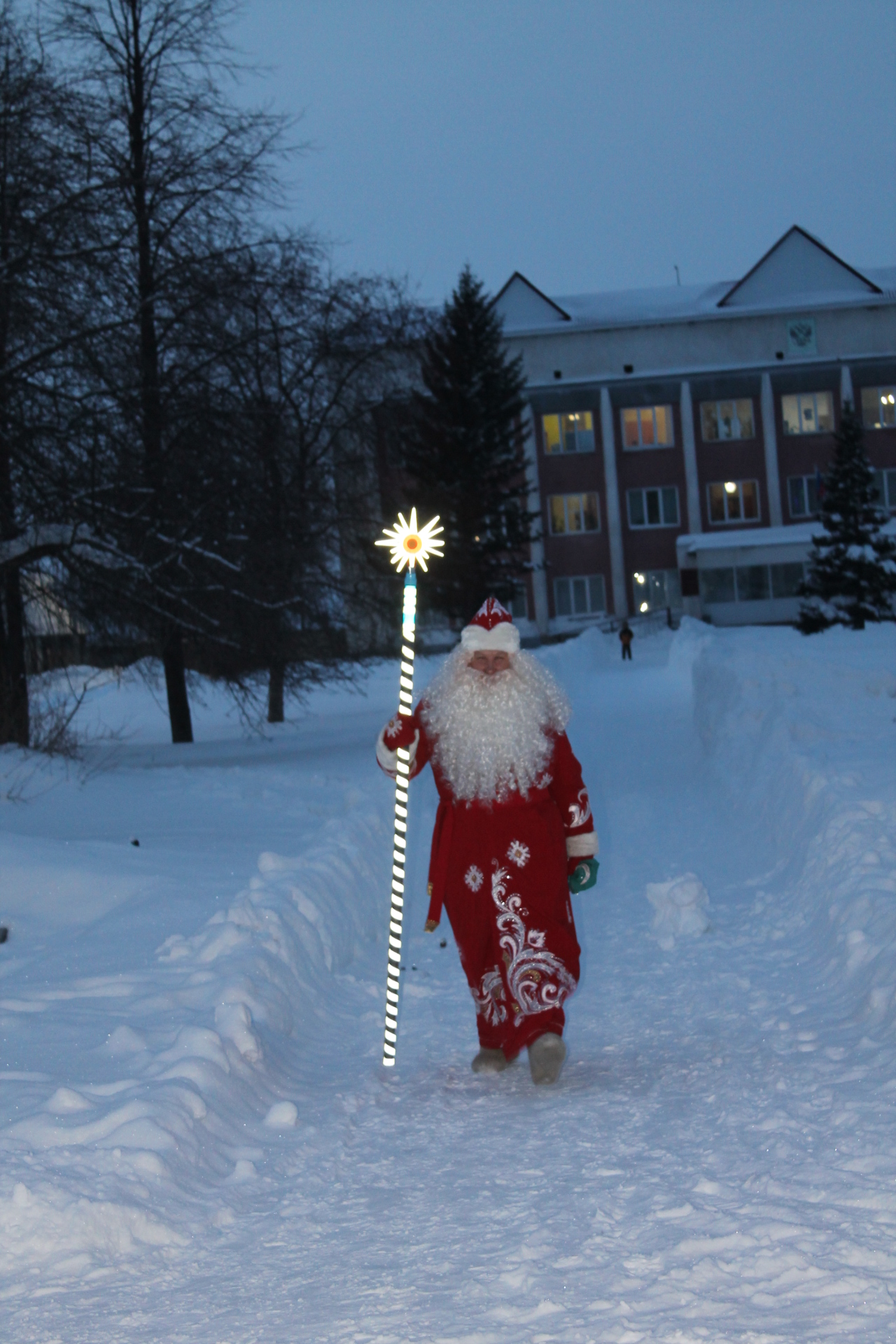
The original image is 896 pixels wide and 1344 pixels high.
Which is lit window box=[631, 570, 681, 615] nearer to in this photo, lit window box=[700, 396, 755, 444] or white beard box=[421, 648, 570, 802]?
lit window box=[700, 396, 755, 444]

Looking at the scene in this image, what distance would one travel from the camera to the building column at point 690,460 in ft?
185

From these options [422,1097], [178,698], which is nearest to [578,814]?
[422,1097]

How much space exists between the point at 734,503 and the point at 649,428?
476 centimetres

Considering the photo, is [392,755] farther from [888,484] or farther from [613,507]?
[888,484]

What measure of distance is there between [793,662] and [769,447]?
38983 millimetres

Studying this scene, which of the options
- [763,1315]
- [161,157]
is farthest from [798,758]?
[161,157]

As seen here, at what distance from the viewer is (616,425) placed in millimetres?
56469

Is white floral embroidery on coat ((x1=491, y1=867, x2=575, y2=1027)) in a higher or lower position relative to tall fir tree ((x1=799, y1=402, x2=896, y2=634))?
lower

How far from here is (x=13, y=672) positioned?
14.6 meters

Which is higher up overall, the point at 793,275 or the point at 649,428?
the point at 793,275

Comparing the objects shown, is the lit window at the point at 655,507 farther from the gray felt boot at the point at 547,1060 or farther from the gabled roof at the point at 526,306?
the gray felt boot at the point at 547,1060

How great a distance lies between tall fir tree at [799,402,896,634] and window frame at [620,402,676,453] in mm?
18059

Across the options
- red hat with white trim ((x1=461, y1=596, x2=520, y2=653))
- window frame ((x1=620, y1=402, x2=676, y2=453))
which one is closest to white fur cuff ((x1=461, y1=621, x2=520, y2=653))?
red hat with white trim ((x1=461, y1=596, x2=520, y2=653))

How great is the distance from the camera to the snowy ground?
140 inches
